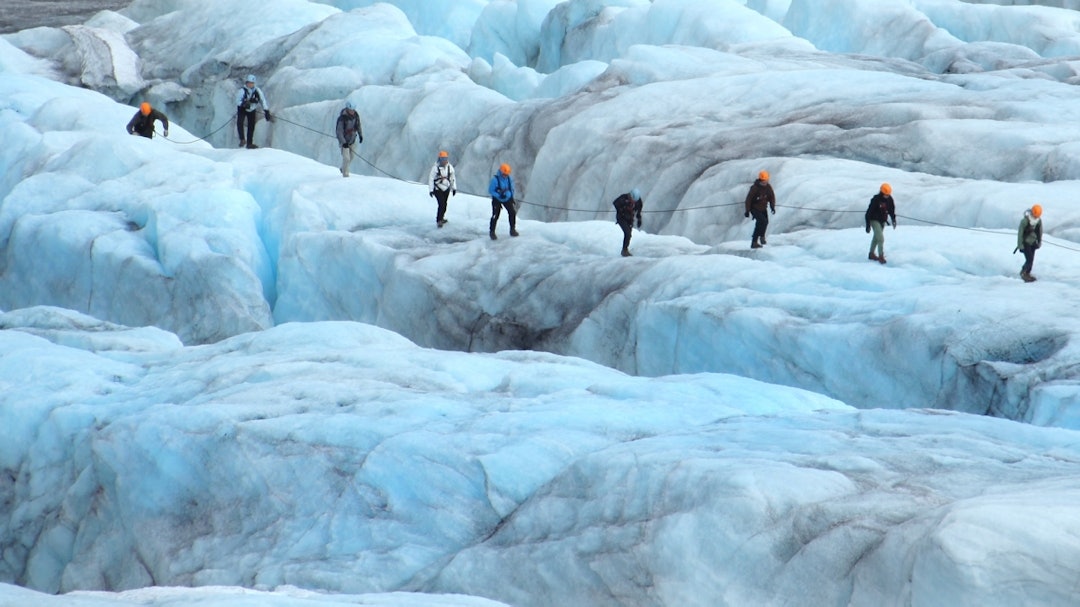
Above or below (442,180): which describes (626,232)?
below

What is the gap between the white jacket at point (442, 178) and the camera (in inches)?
978

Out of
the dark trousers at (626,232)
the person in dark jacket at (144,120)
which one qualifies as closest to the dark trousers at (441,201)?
the dark trousers at (626,232)

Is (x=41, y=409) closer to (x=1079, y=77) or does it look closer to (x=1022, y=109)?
(x=1022, y=109)

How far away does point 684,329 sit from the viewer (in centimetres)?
2130

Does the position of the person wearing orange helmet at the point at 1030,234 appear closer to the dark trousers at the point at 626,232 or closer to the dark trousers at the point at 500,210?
the dark trousers at the point at 626,232

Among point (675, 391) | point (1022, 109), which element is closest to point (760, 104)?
point (1022, 109)

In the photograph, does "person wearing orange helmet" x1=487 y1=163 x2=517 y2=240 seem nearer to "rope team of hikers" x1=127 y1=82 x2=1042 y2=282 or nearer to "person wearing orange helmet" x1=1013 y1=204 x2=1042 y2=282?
"rope team of hikers" x1=127 y1=82 x2=1042 y2=282

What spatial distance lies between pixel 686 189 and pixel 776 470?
18075 millimetres

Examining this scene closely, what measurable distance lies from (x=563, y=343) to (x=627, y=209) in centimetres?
275

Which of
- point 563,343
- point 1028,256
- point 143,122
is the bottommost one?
point 563,343

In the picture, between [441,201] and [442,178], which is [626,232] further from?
[441,201]

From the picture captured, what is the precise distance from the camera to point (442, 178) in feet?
81.8

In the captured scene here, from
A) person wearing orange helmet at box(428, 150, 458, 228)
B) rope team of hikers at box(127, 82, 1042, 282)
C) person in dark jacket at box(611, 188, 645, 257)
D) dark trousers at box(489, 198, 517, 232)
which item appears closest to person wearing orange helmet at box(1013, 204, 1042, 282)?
rope team of hikers at box(127, 82, 1042, 282)

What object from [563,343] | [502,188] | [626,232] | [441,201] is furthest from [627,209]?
[441,201]
